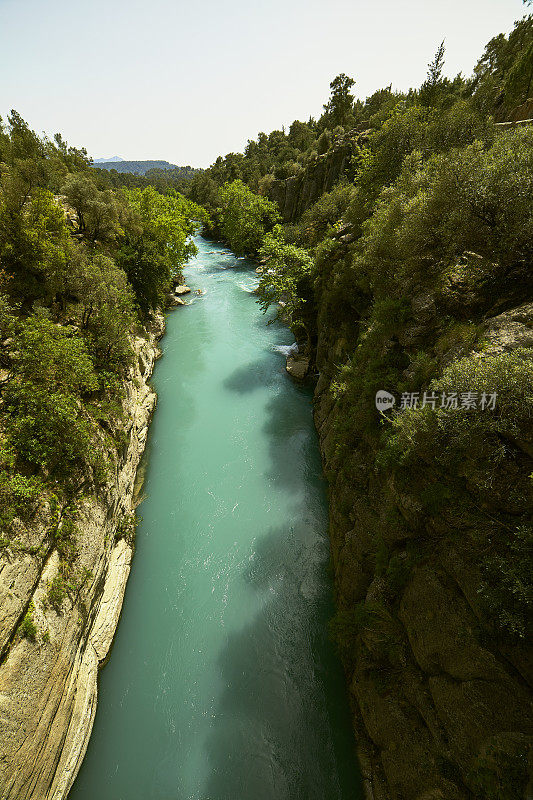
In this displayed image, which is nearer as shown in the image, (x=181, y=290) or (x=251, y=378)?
(x=251, y=378)

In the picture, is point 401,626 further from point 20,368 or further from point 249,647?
point 20,368

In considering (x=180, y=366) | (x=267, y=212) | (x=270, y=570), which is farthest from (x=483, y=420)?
(x=267, y=212)

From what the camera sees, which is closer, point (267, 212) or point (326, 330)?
point (326, 330)

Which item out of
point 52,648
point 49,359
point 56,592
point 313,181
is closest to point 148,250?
point 49,359

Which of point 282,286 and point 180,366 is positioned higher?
point 282,286

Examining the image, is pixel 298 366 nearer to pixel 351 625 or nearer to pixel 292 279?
pixel 292 279

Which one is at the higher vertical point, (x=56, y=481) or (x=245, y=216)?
(x=245, y=216)

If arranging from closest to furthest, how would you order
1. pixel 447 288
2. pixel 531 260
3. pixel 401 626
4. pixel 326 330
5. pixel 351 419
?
pixel 401 626 → pixel 531 260 → pixel 447 288 → pixel 351 419 → pixel 326 330
